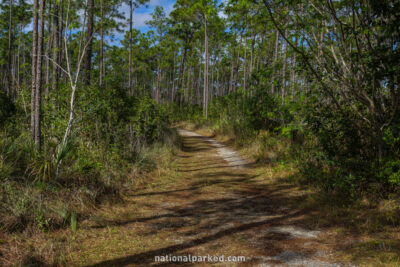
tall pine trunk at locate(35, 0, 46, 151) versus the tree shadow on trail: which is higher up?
tall pine trunk at locate(35, 0, 46, 151)

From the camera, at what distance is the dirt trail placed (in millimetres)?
3227

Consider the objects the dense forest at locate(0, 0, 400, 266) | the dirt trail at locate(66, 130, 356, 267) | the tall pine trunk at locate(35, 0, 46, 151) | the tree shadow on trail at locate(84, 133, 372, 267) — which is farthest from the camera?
the tall pine trunk at locate(35, 0, 46, 151)

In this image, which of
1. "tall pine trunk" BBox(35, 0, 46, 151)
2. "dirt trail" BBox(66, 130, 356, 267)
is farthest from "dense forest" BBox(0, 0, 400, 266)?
"dirt trail" BBox(66, 130, 356, 267)

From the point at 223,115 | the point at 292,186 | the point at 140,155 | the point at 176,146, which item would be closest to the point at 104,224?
the point at 140,155

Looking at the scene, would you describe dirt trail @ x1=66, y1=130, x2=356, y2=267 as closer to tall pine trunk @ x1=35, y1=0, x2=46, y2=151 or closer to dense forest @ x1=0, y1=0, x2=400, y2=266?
dense forest @ x1=0, y1=0, x2=400, y2=266

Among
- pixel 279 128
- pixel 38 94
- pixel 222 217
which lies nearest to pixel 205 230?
pixel 222 217

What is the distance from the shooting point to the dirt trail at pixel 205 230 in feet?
10.6

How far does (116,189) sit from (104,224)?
1426mm

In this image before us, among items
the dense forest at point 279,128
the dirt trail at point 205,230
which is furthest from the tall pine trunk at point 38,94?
the dirt trail at point 205,230

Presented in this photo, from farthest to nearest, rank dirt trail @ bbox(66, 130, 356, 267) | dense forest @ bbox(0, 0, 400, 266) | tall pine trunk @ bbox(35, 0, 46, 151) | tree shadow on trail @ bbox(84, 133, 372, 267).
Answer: tall pine trunk @ bbox(35, 0, 46, 151), dense forest @ bbox(0, 0, 400, 266), tree shadow on trail @ bbox(84, 133, 372, 267), dirt trail @ bbox(66, 130, 356, 267)

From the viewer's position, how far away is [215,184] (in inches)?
259

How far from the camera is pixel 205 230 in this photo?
400 cm

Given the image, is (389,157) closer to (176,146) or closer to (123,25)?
(176,146)

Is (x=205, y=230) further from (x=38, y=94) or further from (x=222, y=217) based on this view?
(x=38, y=94)
